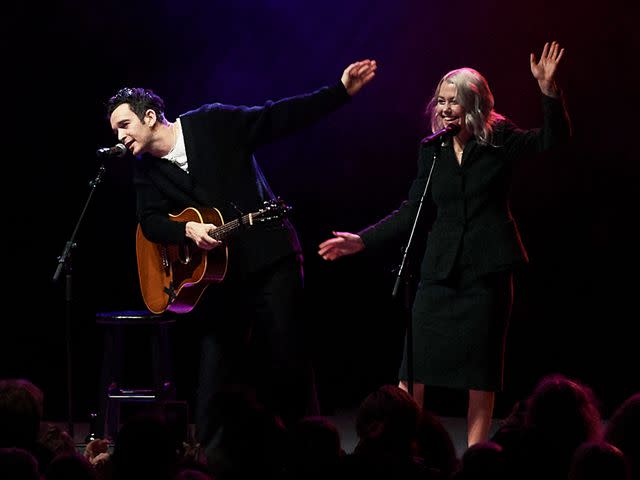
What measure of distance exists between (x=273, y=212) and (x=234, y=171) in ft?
1.19

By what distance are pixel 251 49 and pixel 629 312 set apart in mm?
3235

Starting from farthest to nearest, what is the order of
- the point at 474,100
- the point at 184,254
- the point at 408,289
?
1. the point at 184,254
2. the point at 474,100
3. the point at 408,289

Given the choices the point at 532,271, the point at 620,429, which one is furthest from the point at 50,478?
the point at 532,271

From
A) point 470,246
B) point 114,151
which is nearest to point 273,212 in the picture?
point 114,151

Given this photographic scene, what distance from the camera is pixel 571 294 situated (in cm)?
713

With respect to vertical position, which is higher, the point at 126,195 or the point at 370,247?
the point at 126,195

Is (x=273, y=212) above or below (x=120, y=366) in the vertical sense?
above

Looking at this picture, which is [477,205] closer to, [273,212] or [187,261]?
[273,212]

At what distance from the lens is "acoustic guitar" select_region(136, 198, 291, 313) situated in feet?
17.9

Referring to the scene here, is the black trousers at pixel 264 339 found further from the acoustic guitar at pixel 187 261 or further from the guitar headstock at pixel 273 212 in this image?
the guitar headstock at pixel 273 212

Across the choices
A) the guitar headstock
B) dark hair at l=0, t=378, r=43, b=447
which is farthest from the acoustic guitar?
dark hair at l=0, t=378, r=43, b=447

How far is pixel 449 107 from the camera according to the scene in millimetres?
4812

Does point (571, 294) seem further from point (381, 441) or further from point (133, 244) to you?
point (381, 441)

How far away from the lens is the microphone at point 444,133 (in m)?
4.67
